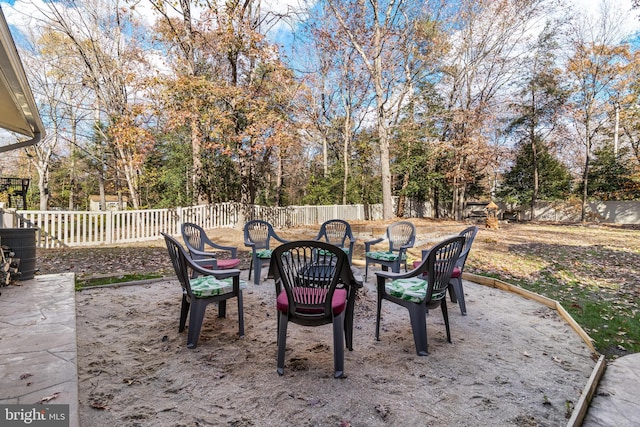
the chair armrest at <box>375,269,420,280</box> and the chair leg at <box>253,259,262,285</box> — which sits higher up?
the chair armrest at <box>375,269,420,280</box>

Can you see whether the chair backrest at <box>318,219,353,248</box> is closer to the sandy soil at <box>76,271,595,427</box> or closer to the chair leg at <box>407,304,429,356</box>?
the sandy soil at <box>76,271,595,427</box>

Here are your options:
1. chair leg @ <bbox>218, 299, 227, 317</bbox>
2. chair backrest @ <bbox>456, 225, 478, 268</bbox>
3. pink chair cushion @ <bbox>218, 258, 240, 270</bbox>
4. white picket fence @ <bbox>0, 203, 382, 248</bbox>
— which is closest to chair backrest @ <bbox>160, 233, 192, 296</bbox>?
chair leg @ <bbox>218, 299, 227, 317</bbox>

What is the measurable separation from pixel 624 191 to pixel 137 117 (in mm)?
23125

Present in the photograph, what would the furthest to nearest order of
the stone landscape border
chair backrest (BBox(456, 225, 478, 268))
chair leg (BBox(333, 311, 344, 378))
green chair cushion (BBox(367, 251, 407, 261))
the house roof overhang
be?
green chair cushion (BBox(367, 251, 407, 261))
chair backrest (BBox(456, 225, 478, 268))
chair leg (BBox(333, 311, 344, 378))
the house roof overhang
the stone landscape border

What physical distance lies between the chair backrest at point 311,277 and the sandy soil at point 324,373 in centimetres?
44

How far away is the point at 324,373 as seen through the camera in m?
2.17

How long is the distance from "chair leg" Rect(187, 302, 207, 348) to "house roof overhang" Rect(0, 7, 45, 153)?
200 cm

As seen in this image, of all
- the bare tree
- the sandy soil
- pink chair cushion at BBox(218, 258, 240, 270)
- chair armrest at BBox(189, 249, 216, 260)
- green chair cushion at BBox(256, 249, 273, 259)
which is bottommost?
the sandy soil

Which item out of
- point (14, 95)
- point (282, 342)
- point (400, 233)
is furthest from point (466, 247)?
point (14, 95)

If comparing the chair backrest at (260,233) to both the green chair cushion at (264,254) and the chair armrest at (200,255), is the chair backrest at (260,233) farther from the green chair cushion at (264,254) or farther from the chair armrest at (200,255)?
the chair armrest at (200,255)

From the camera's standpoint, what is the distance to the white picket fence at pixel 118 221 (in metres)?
6.95

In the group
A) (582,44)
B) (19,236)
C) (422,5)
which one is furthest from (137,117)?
(582,44)

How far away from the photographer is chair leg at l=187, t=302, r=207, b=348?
2.49 metres

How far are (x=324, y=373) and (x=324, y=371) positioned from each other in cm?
3
